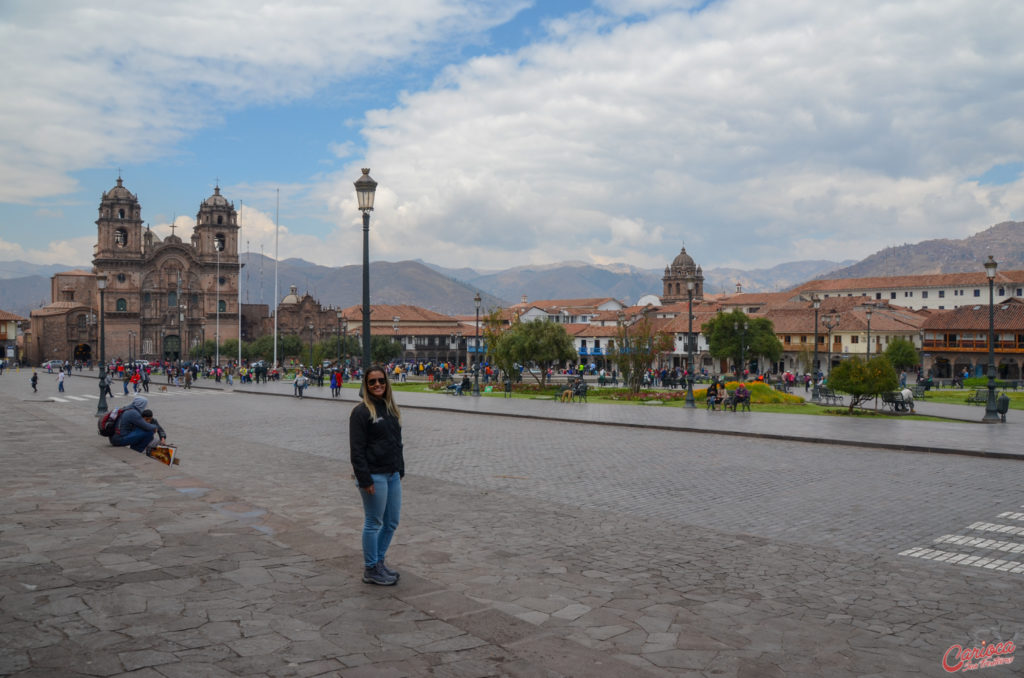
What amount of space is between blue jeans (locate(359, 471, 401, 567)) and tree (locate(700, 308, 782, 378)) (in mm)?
65206

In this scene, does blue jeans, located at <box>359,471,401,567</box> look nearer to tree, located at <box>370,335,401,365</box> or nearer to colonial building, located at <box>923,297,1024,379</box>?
colonial building, located at <box>923,297,1024,379</box>

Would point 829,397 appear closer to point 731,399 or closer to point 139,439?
point 731,399

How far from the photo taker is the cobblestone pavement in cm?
437

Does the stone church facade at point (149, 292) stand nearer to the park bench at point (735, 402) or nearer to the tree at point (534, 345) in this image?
the tree at point (534, 345)

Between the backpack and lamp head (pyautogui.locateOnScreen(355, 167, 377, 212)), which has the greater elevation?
lamp head (pyautogui.locateOnScreen(355, 167, 377, 212))

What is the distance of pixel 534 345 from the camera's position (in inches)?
1484

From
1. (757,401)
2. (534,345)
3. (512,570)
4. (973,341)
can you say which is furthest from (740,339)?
(512,570)

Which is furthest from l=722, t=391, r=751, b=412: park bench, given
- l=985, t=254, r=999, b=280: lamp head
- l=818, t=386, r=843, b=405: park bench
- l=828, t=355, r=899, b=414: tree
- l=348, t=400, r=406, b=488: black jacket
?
l=348, t=400, r=406, b=488: black jacket

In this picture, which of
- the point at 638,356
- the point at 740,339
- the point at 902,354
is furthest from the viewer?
the point at 740,339

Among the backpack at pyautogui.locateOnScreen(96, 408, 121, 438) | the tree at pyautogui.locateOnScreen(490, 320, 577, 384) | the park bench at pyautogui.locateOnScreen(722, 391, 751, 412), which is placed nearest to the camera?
the backpack at pyautogui.locateOnScreen(96, 408, 121, 438)

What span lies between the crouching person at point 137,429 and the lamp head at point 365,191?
5.15m

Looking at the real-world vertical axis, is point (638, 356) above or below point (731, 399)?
above

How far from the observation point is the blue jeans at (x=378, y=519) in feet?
18.6

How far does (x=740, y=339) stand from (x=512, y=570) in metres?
66.0
